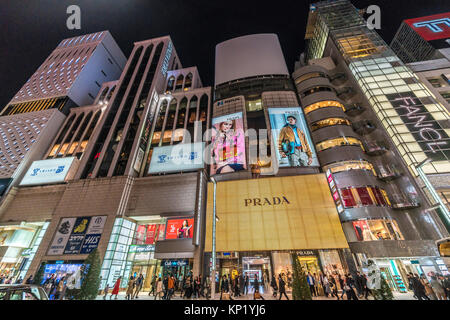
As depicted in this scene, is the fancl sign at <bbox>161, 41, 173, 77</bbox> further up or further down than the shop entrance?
further up

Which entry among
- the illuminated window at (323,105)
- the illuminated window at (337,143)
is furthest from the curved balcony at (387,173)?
the illuminated window at (323,105)

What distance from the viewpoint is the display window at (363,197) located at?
2152cm

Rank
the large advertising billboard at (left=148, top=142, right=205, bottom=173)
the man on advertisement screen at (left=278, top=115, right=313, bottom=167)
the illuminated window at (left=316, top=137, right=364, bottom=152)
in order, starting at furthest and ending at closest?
the large advertising billboard at (left=148, top=142, right=205, bottom=173), the illuminated window at (left=316, top=137, right=364, bottom=152), the man on advertisement screen at (left=278, top=115, right=313, bottom=167)

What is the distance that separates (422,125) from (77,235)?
43440mm

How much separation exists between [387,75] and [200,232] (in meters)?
36.3

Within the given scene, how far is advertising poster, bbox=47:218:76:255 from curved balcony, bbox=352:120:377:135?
3972 centimetres

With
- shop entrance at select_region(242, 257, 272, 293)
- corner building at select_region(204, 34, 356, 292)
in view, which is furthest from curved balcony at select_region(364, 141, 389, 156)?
shop entrance at select_region(242, 257, 272, 293)

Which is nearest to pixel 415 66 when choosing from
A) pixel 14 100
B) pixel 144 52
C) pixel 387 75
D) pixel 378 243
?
pixel 387 75

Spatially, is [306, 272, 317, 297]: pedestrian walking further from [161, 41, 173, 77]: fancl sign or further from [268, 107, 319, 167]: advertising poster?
[161, 41, 173, 77]: fancl sign

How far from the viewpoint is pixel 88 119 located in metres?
38.3

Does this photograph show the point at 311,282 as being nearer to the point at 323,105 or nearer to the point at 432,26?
the point at 323,105

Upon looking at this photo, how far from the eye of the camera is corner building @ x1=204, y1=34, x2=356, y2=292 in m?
20.3

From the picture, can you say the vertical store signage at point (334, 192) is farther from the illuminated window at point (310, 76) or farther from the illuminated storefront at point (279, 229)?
the illuminated window at point (310, 76)

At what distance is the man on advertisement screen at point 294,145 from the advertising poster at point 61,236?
2678cm
